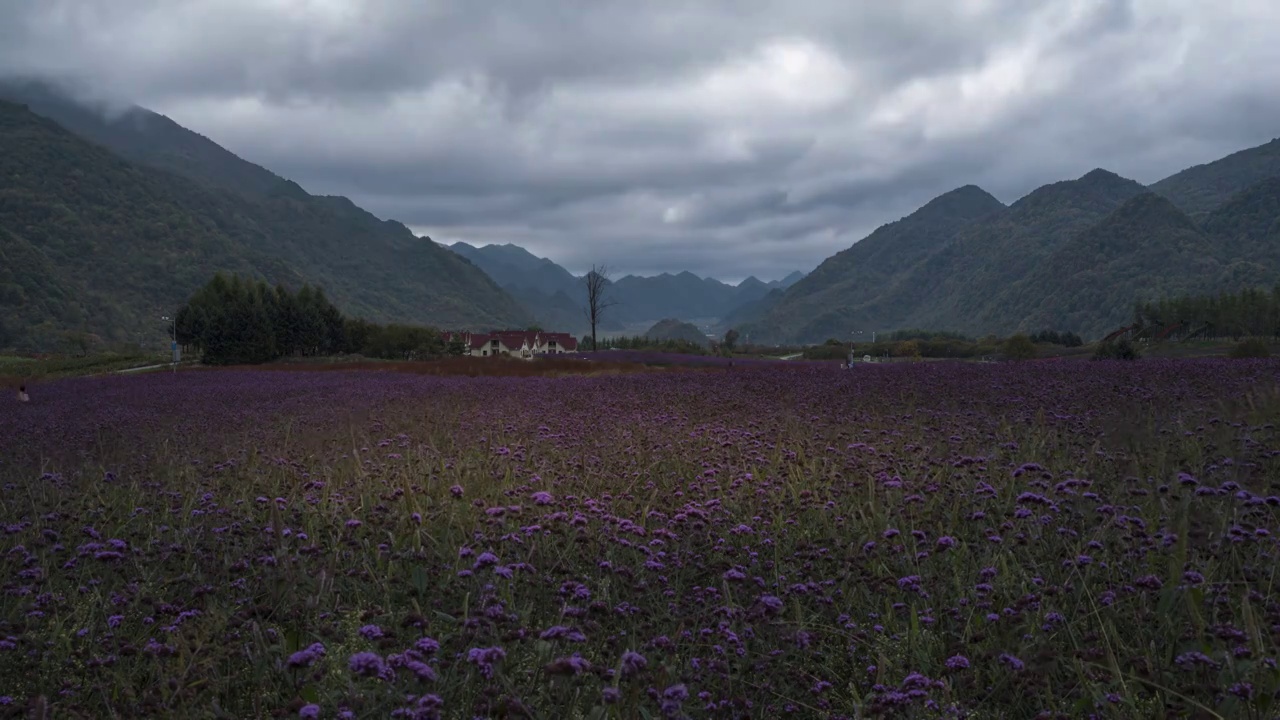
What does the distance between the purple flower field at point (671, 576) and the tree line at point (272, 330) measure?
1981 inches

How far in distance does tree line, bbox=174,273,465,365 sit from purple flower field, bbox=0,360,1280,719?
1981 inches

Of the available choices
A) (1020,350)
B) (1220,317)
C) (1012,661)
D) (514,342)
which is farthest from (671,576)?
(514,342)

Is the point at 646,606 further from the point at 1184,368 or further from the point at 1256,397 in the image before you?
the point at 1184,368

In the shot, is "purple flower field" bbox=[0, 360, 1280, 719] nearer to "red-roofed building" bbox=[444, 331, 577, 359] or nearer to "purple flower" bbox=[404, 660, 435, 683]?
"purple flower" bbox=[404, 660, 435, 683]

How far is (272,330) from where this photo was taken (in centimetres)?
6041

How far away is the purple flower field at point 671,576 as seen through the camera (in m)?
2.68

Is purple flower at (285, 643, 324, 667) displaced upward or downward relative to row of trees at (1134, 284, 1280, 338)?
downward

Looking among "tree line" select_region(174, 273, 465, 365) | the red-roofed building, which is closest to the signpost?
"tree line" select_region(174, 273, 465, 365)

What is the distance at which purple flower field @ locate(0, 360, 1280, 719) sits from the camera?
2680mm

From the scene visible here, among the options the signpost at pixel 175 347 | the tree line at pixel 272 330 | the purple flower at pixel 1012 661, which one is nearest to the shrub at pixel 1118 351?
the purple flower at pixel 1012 661

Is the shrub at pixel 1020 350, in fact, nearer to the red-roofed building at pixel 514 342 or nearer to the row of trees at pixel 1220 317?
the row of trees at pixel 1220 317

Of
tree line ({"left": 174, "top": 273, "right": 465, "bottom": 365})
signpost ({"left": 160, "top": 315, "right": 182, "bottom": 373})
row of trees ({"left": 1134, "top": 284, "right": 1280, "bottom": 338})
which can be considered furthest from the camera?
row of trees ({"left": 1134, "top": 284, "right": 1280, "bottom": 338})

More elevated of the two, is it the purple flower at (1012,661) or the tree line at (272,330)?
the tree line at (272,330)

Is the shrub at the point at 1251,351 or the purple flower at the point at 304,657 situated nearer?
the purple flower at the point at 304,657
